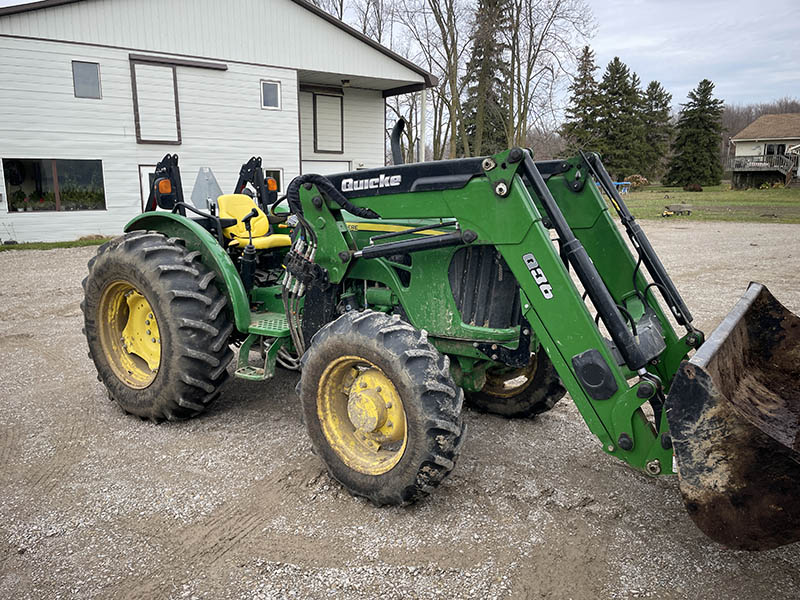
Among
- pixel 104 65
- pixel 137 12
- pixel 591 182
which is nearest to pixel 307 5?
pixel 137 12

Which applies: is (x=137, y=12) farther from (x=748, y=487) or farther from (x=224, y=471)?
(x=748, y=487)

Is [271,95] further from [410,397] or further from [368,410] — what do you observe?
[410,397]

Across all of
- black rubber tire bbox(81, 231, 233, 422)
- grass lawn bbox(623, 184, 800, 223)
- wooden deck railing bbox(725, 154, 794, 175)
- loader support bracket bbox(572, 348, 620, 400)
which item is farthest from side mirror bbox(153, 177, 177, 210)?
wooden deck railing bbox(725, 154, 794, 175)

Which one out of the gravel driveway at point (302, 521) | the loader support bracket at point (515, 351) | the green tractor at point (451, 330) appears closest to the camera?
the green tractor at point (451, 330)

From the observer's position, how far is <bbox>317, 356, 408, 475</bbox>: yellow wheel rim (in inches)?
126

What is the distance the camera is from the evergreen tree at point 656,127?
5403 centimetres

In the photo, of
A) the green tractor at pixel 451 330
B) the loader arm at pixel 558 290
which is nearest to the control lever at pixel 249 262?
the green tractor at pixel 451 330

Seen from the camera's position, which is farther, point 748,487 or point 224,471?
point 224,471

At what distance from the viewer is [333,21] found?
1847 centimetres

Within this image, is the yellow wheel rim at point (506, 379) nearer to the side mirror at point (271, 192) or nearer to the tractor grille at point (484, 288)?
the tractor grille at point (484, 288)

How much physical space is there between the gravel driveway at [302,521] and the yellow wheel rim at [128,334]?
0.36 meters

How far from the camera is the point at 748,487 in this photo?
224cm

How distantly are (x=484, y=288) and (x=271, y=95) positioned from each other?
658 inches

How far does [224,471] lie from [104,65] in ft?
Result: 49.7
